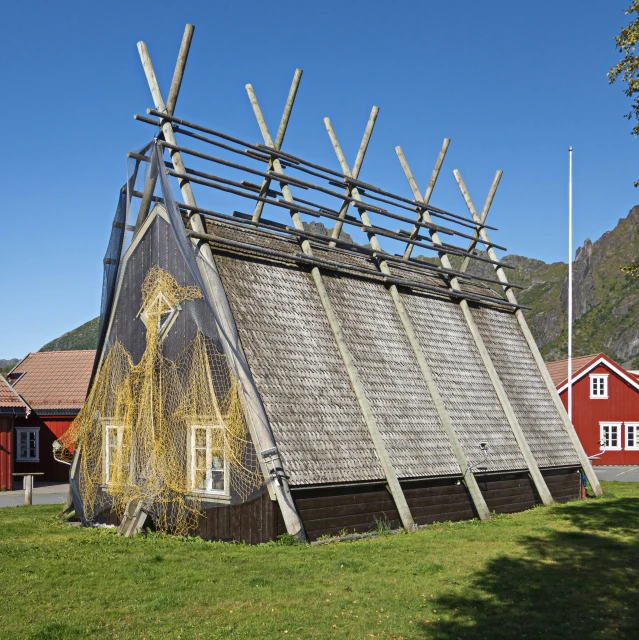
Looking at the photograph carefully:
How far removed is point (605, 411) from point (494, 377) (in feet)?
95.1

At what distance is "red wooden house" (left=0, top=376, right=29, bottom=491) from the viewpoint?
87.8 ft

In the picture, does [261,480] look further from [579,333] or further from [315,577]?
[579,333]

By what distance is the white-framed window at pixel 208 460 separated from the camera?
12633mm

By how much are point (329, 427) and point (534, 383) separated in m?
8.31

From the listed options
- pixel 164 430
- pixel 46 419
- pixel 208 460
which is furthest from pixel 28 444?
pixel 208 460

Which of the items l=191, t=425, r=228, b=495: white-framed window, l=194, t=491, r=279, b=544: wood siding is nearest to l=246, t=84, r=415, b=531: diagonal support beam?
l=194, t=491, r=279, b=544: wood siding

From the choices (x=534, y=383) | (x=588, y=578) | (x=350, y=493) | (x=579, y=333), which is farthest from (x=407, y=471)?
(x=579, y=333)

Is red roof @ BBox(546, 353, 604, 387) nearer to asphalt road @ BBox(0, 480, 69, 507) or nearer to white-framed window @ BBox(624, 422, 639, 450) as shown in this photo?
white-framed window @ BBox(624, 422, 639, 450)

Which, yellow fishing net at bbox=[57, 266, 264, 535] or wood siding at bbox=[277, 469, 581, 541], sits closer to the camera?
wood siding at bbox=[277, 469, 581, 541]

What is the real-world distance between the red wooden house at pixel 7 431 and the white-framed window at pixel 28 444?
3.87m

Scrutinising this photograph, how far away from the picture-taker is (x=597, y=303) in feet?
508

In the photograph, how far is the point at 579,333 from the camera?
146 m

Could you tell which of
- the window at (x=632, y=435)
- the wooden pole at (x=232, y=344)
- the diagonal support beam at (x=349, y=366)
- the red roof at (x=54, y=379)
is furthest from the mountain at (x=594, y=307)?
the wooden pole at (x=232, y=344)

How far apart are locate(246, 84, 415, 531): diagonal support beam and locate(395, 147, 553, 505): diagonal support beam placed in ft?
14.8
